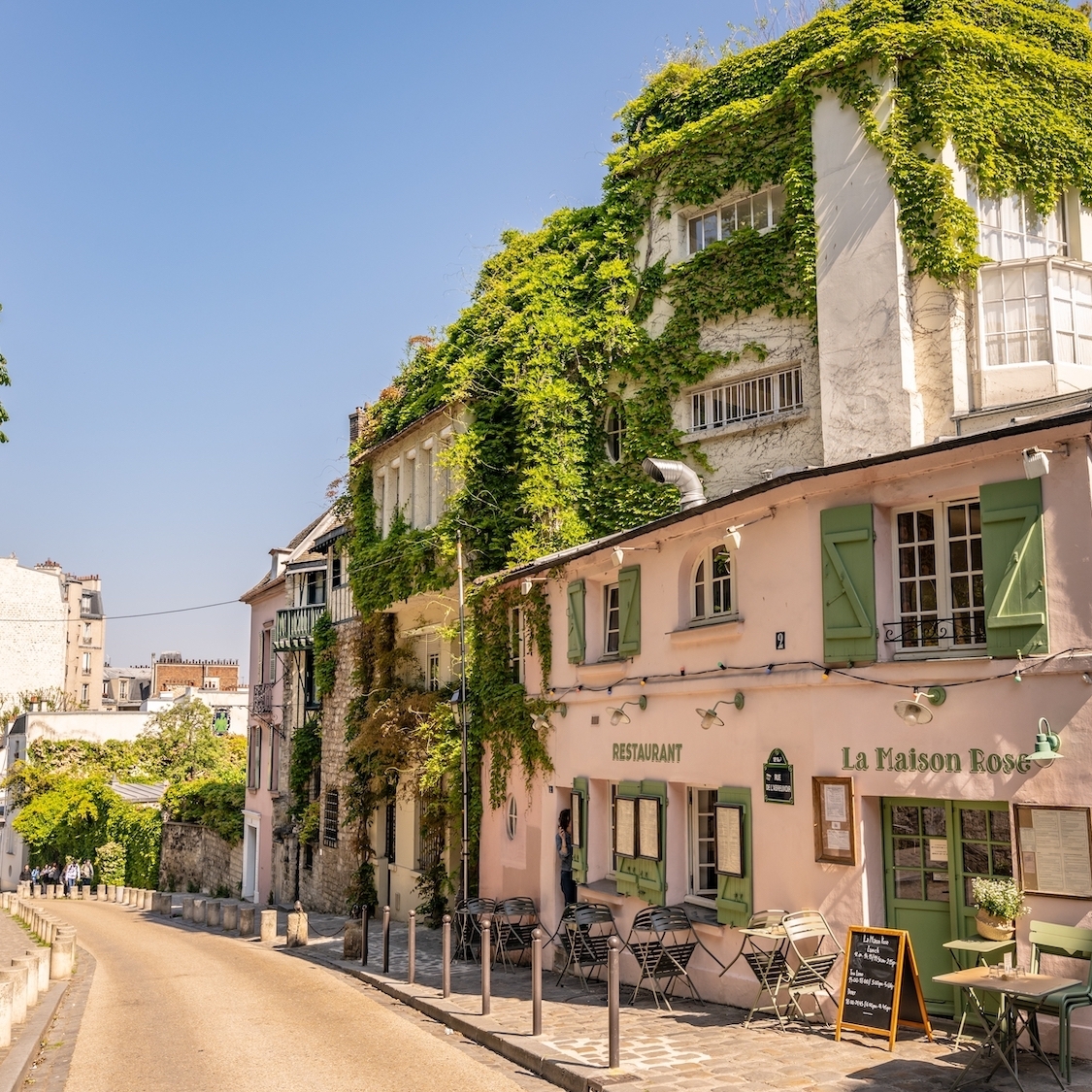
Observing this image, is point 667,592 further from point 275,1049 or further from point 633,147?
point 633,147

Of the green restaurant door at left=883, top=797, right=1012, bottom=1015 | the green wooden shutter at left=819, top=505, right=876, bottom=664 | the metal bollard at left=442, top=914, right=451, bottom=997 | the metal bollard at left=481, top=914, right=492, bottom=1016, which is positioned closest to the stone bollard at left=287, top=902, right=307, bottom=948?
the metal bollard at left=442, top=914, right=451, bottom=997

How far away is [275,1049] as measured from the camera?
37.2 feet

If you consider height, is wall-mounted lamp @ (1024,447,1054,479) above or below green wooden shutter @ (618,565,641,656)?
above

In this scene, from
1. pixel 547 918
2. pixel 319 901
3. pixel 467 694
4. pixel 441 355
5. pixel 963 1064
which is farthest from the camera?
pixel 319 901

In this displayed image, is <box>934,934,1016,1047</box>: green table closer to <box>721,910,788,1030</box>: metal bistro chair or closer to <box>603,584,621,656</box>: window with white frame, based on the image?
<box>721,910,788,1030</box>: metal bistro chair

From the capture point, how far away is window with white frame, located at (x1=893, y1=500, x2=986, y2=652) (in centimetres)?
1030

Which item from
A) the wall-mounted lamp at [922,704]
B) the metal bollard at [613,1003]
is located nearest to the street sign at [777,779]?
the wall-mounted lamp at [922,704]

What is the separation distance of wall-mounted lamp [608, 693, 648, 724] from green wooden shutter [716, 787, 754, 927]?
1.97 m

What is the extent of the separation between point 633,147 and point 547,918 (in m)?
13.4

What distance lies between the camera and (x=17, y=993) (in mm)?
13008

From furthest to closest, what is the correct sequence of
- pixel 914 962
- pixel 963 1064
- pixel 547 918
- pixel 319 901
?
1. pixel 319 901
2. pixel 547 918
3. pixel 914 962
4. pixel 963 1064

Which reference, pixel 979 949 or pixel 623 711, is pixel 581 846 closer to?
pixel 623 711

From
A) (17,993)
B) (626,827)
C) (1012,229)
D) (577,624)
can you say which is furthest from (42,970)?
(1012,229)

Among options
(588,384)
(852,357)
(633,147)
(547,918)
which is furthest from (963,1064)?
(633,147)
